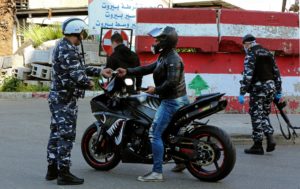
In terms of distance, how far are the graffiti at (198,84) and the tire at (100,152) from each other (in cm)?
375

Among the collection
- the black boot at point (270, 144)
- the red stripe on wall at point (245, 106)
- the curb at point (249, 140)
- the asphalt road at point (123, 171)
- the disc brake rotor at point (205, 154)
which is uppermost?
the red stripe on wall at point (245, 106)

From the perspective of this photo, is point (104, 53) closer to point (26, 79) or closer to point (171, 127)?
point (26, 79)

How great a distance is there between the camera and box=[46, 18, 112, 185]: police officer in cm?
680

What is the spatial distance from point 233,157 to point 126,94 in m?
1.60

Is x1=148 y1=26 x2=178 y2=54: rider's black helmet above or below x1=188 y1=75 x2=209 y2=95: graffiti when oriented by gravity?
above

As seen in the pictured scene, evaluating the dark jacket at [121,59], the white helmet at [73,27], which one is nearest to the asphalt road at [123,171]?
the dark jacket at [121,59]

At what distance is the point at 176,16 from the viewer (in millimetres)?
11125

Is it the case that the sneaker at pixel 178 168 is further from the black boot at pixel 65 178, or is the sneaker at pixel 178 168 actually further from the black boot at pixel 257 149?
the black boot at pixel 257 149

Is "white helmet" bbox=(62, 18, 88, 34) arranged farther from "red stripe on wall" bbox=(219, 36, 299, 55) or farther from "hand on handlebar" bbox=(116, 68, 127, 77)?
"red stripe on wall" bbox=(219, 36, 299, 55)

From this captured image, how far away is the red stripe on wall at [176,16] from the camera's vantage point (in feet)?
36.2

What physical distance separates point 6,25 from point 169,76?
16.2 metres

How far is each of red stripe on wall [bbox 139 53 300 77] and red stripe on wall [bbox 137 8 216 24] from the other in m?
0.60

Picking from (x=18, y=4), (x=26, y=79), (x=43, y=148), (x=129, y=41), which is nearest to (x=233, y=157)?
(x=43, y=148)

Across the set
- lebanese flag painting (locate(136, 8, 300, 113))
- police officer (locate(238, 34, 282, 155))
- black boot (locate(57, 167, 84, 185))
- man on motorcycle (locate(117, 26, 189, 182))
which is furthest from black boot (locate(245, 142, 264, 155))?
black boot (locate(57, 167, 84, 185))
